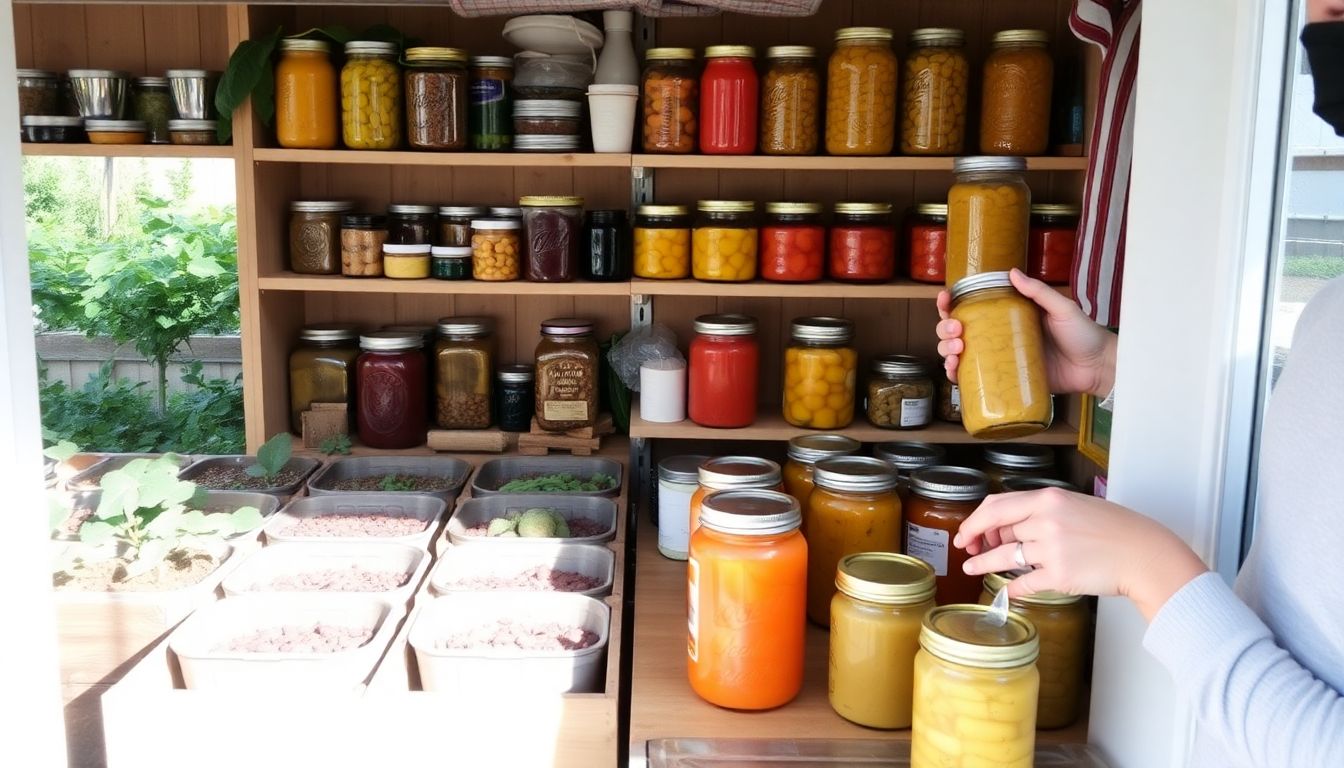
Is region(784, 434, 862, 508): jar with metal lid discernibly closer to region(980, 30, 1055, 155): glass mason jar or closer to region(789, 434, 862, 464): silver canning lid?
region(789, 434, 862, 464): silver canning lid

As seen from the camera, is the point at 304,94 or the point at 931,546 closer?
the point at 931,546

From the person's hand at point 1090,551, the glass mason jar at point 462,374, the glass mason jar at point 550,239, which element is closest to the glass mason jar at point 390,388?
the glass mason jar at point 462,374

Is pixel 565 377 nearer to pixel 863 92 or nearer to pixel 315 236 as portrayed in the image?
pixel 315 236

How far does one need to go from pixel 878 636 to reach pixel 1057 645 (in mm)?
229

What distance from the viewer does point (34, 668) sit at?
911mm

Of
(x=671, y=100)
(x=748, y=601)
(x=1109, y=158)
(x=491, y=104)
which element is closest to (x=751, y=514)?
(x=748, y=601)

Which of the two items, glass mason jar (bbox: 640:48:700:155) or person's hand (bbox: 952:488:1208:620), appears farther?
glass mason jar (bbox: 640:48:700:155)

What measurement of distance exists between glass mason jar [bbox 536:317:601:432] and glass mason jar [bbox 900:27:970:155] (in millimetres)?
773

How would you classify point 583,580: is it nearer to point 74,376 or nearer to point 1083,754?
point 1083,754

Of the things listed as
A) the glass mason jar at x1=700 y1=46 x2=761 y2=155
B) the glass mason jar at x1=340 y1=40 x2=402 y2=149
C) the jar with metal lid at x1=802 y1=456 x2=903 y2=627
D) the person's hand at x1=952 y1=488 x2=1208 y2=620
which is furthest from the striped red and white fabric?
the glass mason jar at x1=340 y1=40 x2=402 y2=149

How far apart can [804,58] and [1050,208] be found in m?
0.54

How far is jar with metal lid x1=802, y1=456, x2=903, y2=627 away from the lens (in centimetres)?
153

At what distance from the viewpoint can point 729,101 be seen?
2.07 m

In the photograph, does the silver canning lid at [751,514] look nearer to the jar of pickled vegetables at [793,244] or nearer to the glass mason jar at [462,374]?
the jar of pickled vegetables at [793,244]
